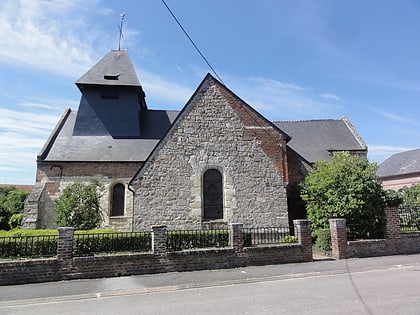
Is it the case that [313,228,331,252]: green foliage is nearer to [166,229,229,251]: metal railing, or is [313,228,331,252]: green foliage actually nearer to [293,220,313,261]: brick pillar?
[293,220,313,261]: brick pillar

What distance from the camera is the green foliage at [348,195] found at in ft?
37.5

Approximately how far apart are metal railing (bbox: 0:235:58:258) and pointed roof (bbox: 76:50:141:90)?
1356cm

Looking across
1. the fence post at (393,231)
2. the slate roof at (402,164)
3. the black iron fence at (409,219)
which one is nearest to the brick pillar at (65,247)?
the fence post at (393,231)

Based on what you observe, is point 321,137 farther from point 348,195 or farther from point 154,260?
point 154,260

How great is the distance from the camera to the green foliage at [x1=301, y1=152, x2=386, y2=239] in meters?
11.4

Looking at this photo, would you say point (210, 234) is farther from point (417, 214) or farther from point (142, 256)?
point (417, 214)

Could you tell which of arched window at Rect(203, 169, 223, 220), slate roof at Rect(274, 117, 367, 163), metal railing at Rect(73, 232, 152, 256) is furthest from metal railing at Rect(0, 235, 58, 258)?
slate roof at Rect(274, 117, 367, 163)

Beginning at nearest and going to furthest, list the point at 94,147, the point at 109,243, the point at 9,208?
the point at 109,243 → the point at 94,147 → the point at 9,208

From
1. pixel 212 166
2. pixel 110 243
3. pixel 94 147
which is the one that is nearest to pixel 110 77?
pixel 94 147

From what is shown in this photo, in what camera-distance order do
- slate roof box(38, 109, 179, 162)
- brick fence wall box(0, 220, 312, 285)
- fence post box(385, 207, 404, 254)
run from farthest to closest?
1. slate roof box(38, 109, 179, 162)
2. fence post box(385, 207, 404, 254)
3. brick fence wall box(0, 220, 312, 285)

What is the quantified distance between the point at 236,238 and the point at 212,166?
15.4ft

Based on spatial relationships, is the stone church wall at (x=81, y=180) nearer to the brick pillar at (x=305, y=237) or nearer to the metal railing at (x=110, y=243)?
the metal railing at (x=110, y=243)

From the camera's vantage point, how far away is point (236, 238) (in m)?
9.53

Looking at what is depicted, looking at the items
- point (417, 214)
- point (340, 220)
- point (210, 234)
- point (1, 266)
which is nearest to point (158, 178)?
point (210, 234)
